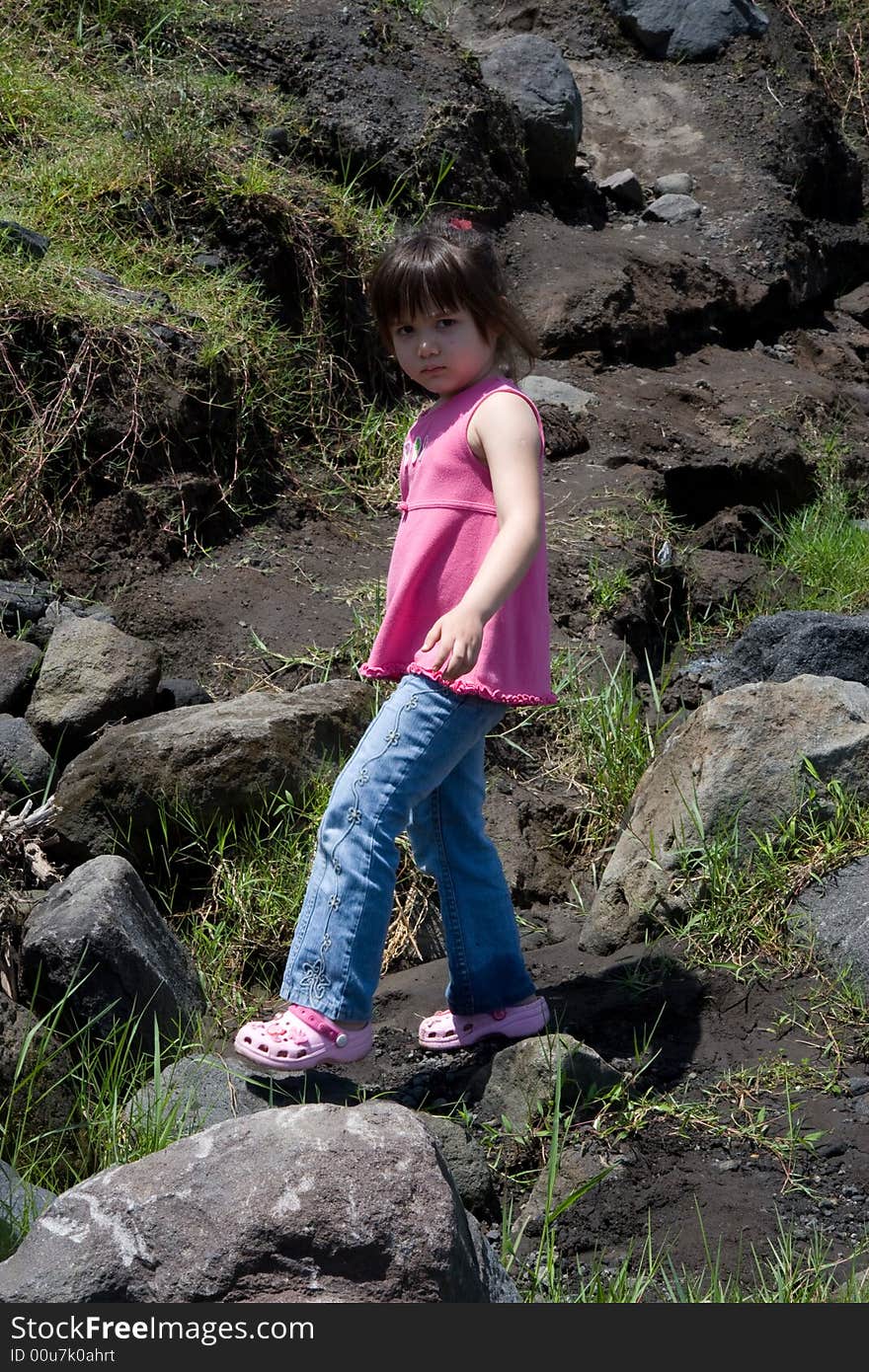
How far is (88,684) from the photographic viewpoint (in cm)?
380

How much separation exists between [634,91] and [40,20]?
11.1 ft

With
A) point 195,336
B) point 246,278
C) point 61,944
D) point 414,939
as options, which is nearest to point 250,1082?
point 61,944

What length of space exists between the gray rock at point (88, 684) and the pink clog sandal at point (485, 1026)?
1.35 metres

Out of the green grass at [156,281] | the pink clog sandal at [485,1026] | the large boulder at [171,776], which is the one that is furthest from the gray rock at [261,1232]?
the green grass at [156,281]

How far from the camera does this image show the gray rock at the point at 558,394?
5.65m

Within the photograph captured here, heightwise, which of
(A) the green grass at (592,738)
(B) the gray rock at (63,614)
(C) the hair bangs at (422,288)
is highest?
(C) the hair bangs at (422,288)

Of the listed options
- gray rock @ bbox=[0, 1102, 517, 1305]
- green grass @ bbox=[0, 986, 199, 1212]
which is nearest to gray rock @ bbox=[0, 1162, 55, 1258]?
green grass @ bbox=[0, 986, 199, 1212]

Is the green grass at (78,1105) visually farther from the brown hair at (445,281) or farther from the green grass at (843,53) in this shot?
the green grass at (843,53)

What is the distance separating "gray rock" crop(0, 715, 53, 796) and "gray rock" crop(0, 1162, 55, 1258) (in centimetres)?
144

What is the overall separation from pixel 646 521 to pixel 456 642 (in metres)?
2.86

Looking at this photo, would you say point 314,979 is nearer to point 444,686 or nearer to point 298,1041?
point 298,1041

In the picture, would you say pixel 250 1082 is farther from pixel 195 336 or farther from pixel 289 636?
pixel 195 336

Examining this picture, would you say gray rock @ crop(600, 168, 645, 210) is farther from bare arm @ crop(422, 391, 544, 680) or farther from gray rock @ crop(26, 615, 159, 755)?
Result: bare arm @ crop(422, 391, 544, 680)

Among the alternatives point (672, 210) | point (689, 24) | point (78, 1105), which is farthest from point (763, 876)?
point (689, 24)
